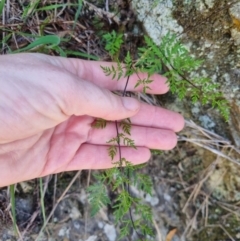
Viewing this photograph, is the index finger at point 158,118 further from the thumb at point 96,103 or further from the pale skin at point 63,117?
the thumb at point 96,103

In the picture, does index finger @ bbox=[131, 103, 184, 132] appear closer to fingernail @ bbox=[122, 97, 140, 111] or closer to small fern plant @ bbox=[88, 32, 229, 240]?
small fern plant @ bbox=[88, 32, 229, 240]

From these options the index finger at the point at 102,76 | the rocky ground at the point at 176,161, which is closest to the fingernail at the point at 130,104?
the index finger at the point at 102,76

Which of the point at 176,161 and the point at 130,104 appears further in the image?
the point at 176,161

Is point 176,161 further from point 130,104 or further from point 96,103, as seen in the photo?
point 96,103

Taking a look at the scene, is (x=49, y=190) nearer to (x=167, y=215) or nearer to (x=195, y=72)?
(x=167, y=215)

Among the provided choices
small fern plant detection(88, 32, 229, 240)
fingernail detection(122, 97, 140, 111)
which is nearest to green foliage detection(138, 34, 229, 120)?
small fern plant detection(88, 32, 229, 240)

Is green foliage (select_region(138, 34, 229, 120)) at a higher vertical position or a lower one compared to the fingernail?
higher

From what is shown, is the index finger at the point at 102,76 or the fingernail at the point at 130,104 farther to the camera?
the index finger at the point at 102,76

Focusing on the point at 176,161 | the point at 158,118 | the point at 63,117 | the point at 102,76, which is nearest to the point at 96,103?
the point at 63,117
